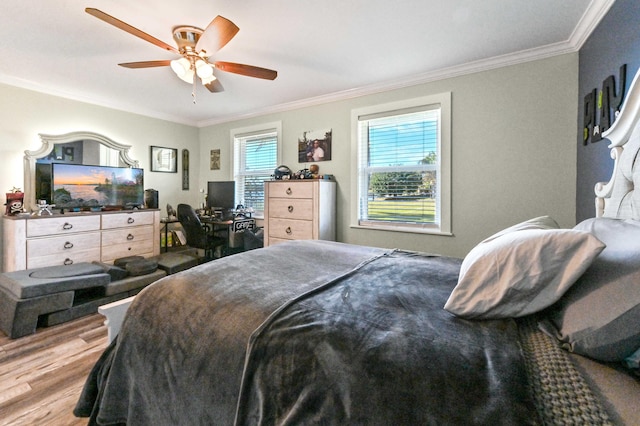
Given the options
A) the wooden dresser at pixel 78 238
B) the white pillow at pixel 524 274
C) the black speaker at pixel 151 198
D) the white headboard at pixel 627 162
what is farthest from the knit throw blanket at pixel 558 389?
the black speaker at pixel 151 198

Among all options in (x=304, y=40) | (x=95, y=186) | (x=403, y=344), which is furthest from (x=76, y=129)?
(x=403, y=344)

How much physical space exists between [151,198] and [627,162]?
490 centimetres

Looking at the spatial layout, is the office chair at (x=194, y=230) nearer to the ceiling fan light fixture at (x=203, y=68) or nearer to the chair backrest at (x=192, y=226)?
the chair backrest at (x=192, y=226)

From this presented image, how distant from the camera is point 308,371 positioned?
2.43 feet

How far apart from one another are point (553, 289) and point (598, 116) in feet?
6.05

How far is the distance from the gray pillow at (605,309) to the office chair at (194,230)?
12.3ft

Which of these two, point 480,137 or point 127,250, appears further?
point 127,250

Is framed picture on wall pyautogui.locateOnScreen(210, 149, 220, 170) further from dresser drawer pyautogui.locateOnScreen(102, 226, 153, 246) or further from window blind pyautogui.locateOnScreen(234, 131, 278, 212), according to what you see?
dresser drawer pyautogui.locateOnScreen(102, 226, 153, 246)

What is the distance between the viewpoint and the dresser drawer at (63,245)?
2934 mm

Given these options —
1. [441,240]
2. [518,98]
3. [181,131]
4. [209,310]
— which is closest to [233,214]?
[181,131]

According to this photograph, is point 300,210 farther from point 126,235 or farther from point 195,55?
point 126,235

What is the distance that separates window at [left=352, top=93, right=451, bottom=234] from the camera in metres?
2.86

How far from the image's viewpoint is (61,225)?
312cm

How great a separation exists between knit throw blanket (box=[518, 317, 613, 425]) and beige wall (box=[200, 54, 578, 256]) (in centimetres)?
220
